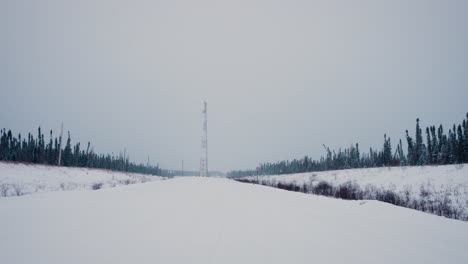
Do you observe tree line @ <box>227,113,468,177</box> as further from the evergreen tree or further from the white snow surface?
the white snow surface

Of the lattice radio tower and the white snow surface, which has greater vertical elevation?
the lattice radio tower

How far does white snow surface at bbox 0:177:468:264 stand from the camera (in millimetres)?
3498

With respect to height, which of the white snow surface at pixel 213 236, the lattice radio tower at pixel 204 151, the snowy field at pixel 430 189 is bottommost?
the snowy field at pixel 430 189

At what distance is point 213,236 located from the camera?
445cm

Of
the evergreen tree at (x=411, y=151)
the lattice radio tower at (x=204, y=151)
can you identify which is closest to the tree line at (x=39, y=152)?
the lattice radio tower at (x=204, y=151)

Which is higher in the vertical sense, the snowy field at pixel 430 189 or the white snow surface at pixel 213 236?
the white snow surface at pixel 213 236

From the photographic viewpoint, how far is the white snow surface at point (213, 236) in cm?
350

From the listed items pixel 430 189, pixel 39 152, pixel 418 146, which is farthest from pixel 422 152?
pixel 39 152

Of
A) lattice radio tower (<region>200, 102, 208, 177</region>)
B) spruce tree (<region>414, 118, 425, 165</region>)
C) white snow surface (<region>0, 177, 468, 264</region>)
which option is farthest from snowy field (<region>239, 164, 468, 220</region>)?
spruce tree (<region>414, 118, 425, 165</region>)

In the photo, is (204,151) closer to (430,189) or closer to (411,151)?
(430,189)

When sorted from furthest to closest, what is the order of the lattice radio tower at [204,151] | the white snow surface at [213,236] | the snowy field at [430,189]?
1. the lattice radio tower at [204,151]
2. the snowy field at [430,189]
3. the white snow surface at [213,236]

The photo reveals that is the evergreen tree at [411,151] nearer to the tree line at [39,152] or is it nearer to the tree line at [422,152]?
the tree line at [422,152]

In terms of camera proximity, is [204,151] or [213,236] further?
[204,151]

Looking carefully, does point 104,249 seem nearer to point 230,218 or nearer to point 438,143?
point 230,218
